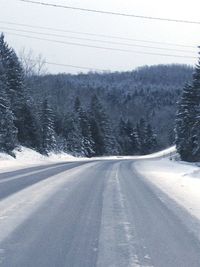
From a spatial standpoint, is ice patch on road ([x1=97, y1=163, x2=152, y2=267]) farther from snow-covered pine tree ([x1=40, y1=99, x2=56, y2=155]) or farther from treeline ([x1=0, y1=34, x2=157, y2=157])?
snow-covered pine tree ([x1=40, y1=99, x2=56, y2=155])

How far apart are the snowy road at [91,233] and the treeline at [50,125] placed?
107ft

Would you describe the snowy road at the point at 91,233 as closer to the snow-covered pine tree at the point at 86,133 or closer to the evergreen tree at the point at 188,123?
the evergreen tree at the point at 188,123

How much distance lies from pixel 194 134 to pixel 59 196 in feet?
166

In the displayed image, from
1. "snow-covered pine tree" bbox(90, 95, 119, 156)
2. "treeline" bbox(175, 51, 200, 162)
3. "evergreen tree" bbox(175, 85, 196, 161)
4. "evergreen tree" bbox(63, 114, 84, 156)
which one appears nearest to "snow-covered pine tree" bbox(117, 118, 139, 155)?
"snow-covered pine tree" bbox(90, 95, 119, 156)

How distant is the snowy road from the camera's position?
673cm

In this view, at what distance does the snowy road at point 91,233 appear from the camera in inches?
265

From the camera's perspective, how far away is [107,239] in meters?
8.03

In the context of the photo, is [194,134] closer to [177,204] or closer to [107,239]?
[177,204]

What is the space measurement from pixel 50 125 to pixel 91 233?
2374 inches

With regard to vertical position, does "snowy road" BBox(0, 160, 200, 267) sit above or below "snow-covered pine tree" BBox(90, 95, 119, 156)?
below

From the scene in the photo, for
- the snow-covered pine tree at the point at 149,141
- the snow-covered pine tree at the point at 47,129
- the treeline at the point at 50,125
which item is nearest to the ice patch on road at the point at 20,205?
the treeline at the point at 50,125

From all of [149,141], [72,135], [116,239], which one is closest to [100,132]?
[72,135]

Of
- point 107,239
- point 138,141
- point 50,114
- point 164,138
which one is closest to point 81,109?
point 50,114

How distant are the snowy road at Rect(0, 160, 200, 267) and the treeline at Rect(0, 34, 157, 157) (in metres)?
32.5
